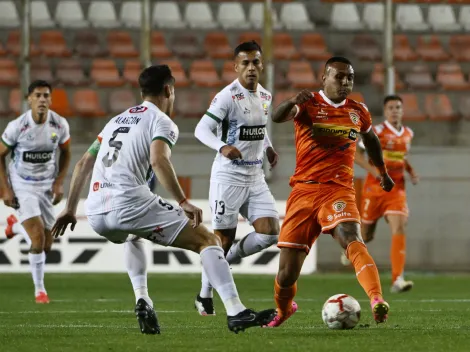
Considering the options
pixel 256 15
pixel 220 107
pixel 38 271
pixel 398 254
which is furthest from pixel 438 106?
pixel 220 107

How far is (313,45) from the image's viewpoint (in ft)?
64.8

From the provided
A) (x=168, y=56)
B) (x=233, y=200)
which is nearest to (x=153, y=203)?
(x=233, y=200)

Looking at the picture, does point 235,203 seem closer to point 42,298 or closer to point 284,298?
point 284,298

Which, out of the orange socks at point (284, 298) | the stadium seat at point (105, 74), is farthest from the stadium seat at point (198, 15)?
the orange socks at point (284, 298)

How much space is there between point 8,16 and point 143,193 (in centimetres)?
1354

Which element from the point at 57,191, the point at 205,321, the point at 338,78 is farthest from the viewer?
the point at 57,191

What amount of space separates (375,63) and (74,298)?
9.62m

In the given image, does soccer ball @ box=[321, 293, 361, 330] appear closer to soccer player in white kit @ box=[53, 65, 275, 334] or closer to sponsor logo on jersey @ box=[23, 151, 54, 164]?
soccer player in white kit @ box=[53, 65, 275, 334]

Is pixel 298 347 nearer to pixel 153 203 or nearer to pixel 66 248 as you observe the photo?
pixel 153 203

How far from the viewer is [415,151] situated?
1623cm

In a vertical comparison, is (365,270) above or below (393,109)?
below

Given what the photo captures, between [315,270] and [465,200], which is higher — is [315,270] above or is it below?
below

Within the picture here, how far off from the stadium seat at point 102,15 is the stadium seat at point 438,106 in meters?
6.08

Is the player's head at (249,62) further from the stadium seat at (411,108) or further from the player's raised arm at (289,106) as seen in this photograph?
the stadium seat at (411,108)
